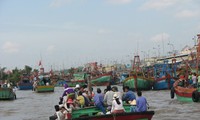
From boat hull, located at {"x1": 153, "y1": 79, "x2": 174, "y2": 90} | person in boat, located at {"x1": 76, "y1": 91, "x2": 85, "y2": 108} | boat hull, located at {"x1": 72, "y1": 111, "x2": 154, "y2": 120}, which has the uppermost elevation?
boat hull, located at {"x1": 153, "y1": 79, "x2": 174, "y2": 90}

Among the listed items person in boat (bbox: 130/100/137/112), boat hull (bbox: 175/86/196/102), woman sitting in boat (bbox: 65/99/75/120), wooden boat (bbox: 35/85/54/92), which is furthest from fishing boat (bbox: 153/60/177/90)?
woman sitting in boat (bbox: 65/99/75/120)

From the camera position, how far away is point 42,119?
989 inches

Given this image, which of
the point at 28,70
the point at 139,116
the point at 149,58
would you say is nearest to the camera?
the point at 139,116

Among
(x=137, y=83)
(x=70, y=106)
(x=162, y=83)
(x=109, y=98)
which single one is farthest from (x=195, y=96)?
(x=162, y=83)

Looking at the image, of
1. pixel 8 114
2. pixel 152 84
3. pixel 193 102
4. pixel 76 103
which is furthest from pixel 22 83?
pixel 76 103

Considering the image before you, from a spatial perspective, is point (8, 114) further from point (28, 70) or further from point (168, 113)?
point (28, 70)

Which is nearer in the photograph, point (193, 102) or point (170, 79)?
point (193, 102)

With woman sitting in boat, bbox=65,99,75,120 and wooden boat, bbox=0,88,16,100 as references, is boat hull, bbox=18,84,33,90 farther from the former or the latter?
woman sitting in boat, bbox=65,99,75,120

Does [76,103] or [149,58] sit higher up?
[149,58]

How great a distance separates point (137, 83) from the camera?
163 ft

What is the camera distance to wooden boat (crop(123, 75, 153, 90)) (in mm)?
49453

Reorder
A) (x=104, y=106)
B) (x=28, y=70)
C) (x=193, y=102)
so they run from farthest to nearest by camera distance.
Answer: (x=28, y=70) < (x=193, y=102) < (x=104, y=106)

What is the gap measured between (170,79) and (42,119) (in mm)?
26396

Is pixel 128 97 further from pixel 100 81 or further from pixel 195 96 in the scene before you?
pixel 100 81
